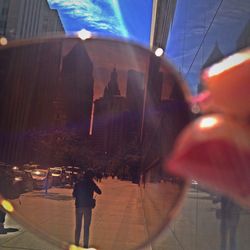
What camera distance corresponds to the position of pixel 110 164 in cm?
129

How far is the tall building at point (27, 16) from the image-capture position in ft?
7.24

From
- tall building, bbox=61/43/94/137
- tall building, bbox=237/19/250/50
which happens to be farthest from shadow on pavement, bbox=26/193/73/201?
tall building, bbox=237/19/250/50

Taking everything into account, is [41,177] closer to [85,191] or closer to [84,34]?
[85,191]

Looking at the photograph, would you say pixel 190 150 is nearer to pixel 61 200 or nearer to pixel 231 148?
pixel 231 148

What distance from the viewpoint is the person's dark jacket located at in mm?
1511

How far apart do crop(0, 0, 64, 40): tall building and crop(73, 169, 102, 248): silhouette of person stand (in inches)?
29.5

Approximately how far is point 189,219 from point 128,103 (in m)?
1.10

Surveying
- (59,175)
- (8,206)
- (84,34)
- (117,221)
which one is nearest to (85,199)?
(59,175)

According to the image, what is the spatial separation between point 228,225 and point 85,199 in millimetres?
561

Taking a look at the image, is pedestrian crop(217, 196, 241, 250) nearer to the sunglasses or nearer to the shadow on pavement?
the sunglasses

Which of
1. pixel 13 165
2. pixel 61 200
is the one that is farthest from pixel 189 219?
pixel 13 165

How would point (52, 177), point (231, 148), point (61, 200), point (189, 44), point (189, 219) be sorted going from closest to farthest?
point (231, 148)
point (52, 177)
point (61, 200)
point (189, 219)
point (189, 44)

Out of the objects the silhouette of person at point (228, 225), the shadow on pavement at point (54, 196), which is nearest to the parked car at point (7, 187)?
the shadow on pavement at point (54, 196)

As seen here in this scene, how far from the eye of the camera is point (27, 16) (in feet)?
9.06
